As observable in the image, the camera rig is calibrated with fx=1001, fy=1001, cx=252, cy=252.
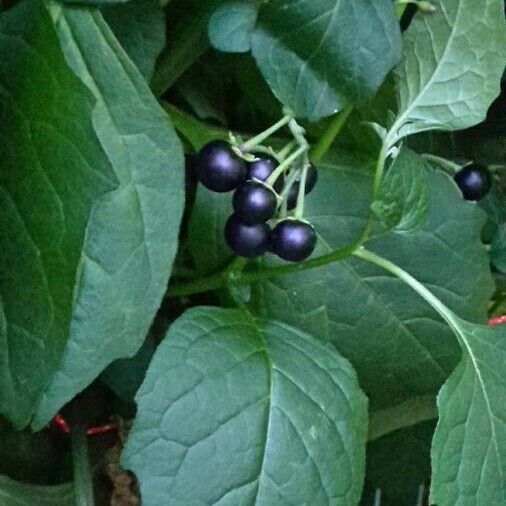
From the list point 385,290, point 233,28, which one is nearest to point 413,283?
point 385,290

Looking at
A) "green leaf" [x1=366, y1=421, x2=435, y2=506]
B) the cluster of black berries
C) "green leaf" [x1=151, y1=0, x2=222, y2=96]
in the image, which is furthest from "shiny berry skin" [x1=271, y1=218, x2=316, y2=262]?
"green leaf" [x1=366, y1=421, x2=435, y2=506]

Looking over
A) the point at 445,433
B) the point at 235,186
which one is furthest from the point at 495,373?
the point at 235,186

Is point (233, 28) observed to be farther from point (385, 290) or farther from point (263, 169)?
point (385, 290)

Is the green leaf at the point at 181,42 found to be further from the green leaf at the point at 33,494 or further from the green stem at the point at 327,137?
the green leaf at the point at 33,494

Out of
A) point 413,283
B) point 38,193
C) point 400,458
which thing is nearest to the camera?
point 38,193

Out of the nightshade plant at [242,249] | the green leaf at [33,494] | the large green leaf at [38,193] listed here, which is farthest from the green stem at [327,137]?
the green leaf at [33,494]

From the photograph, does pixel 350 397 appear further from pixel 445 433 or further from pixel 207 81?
pixel 207 81
